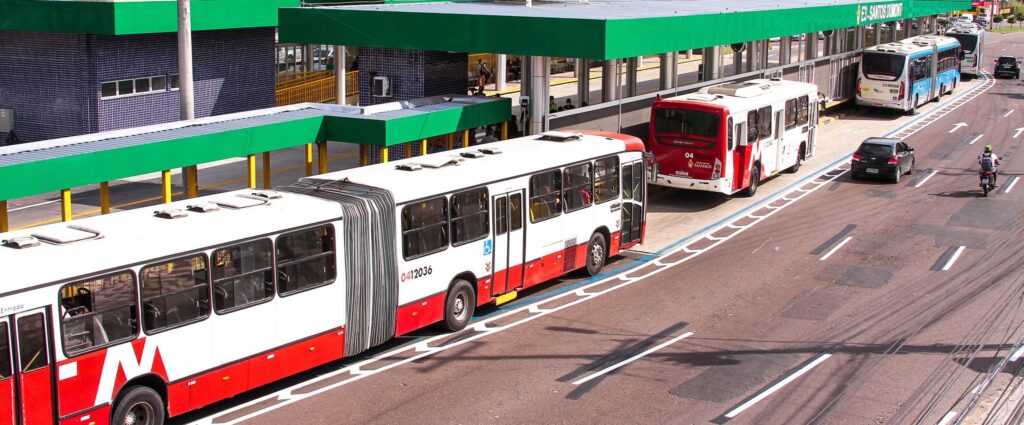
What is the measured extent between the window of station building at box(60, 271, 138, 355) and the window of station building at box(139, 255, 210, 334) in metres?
0.22

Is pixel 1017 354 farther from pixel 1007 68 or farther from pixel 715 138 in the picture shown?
pixel 1007 68

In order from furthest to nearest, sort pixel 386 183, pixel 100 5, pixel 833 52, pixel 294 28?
pixel 833 52
pixel 100 5
pixel 294 28
pixel 386 183

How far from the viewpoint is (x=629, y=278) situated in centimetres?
2442

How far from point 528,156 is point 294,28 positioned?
13.2 meters

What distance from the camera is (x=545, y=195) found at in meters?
22.2

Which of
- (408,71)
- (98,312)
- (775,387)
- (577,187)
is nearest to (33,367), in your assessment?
(98,312)

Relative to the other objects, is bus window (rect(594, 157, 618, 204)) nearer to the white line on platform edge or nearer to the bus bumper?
the bus bumper

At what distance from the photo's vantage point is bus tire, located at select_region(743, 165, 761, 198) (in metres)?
34.1

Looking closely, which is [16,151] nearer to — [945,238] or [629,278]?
[629,278]

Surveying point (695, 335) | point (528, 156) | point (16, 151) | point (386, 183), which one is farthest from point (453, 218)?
point (16, 151)

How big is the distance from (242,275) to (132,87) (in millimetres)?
25985

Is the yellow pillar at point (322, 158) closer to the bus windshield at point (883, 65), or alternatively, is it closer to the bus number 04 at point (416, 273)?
the bus number 04 at point (416, 273)

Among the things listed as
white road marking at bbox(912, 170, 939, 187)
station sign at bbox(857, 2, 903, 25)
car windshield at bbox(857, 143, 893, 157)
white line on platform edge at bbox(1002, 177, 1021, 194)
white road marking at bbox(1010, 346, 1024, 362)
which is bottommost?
white road marking at bbox(1010, 346, 1024, 362)

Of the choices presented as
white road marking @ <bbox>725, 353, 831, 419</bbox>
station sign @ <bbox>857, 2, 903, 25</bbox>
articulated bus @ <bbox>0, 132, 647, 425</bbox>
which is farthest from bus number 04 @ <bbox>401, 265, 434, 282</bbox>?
station sign @ <bbox>857, 2, 903, 25</bbox>
